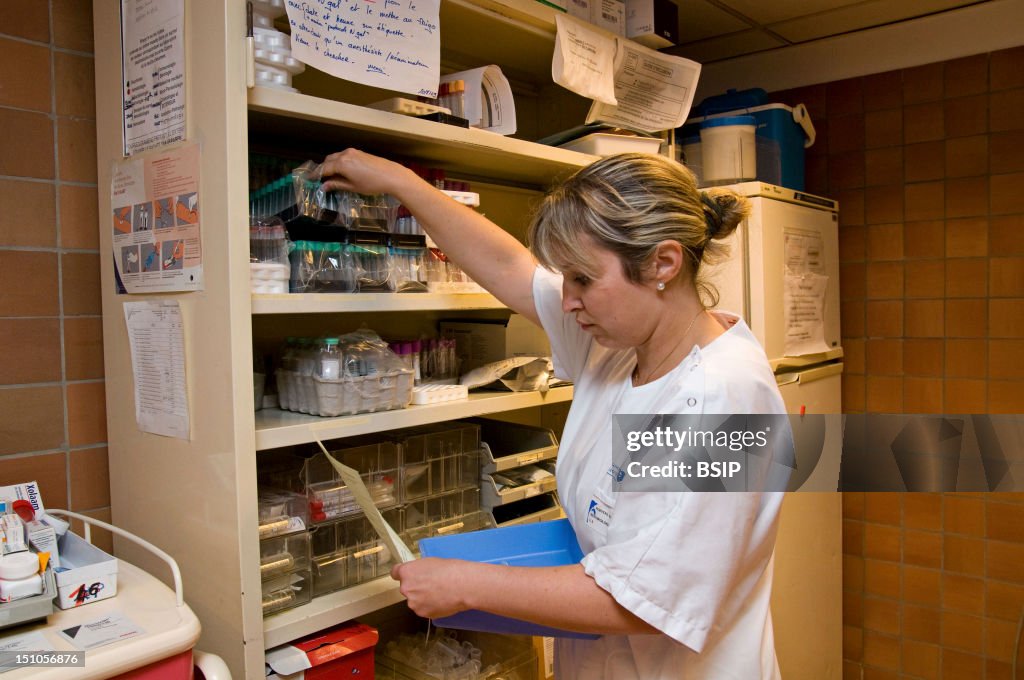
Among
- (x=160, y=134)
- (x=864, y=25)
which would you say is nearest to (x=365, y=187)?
(x=160, y=134)

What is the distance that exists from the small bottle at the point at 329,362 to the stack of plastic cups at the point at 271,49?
0.44m

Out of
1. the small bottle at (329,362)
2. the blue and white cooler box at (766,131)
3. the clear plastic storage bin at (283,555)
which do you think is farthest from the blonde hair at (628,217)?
the blue and white cooler box at (766,131)

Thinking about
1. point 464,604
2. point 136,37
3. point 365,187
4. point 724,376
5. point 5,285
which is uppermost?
point 136,37

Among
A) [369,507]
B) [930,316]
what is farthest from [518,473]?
[930,316]

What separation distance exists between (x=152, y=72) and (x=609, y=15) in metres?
1.10

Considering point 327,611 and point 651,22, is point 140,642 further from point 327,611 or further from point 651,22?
point 651,22

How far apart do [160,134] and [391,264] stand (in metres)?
0.45

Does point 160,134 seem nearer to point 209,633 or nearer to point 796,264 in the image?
point 209,633

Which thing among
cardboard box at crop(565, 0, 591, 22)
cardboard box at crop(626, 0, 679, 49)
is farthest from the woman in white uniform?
cardboard box at crop(626, 0, 679, 49)

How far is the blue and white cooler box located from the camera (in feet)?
7.89

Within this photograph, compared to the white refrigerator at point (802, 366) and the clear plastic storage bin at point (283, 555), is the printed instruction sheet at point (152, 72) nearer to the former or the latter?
the clear plastic storage bin at point (283, 555)

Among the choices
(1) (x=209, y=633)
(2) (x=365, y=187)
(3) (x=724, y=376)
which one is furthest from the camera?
(2) (x=365, y=187)

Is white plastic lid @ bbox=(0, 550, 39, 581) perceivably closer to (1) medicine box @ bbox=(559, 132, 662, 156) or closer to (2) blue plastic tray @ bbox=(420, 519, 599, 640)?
(2) blue plastic tray @ bbox=(420, 519, 599, 640)

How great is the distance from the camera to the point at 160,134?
128 cm
